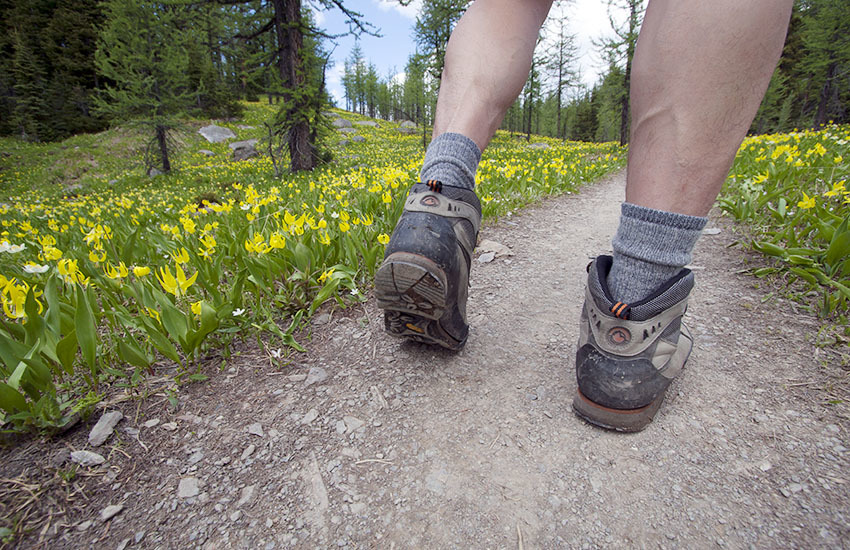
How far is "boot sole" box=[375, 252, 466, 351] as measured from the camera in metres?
1.06

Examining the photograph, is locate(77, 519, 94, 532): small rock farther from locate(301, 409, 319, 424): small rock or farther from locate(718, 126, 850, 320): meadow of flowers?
locate(718, 126, 850, 320): meadow of flowers

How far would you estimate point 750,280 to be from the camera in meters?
1.99

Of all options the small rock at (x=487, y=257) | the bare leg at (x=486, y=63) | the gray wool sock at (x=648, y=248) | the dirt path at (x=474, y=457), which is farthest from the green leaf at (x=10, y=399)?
the small rock at (x=487, y=257)

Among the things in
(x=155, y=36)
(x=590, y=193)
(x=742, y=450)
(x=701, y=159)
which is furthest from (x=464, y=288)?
(x=155, y=36)

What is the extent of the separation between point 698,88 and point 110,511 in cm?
182

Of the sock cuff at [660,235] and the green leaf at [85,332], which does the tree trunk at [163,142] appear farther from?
the sock cuff at [660,235]

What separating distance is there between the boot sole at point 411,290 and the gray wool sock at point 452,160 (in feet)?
1.26

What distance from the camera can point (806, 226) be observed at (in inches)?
90.4

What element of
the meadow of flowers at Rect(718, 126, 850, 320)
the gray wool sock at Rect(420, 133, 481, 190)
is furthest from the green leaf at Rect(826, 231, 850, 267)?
the gray wool sock at Rect(420, 133, 481, 190)

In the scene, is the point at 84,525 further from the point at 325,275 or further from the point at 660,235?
the point at 660,235

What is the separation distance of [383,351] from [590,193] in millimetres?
4866

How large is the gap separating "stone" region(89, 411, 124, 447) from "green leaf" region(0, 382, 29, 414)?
18 cm

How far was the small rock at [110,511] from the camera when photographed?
89cm

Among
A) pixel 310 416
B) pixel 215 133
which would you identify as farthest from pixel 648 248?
pixel 215 133
